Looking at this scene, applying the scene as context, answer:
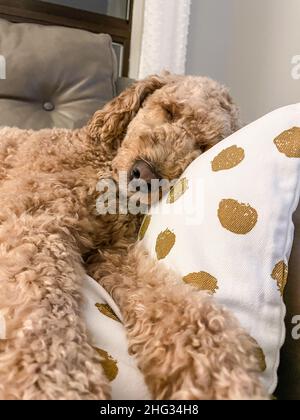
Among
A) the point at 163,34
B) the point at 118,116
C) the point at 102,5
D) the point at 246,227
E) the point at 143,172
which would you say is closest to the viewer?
the point at 246,227

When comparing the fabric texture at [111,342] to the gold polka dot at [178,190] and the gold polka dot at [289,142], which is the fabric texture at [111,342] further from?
the gold polka dot at [289,142]

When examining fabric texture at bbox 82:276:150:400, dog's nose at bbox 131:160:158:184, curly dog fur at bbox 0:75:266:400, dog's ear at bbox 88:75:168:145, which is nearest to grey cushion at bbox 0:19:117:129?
curly dog fur at bbox 0:75:266:400

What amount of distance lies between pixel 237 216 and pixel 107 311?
1.07ft

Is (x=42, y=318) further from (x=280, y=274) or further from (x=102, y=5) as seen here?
(x=102, y=5)

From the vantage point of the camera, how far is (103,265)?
1.12m

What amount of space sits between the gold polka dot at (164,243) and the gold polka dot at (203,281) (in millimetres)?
98

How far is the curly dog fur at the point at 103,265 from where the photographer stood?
0.71m

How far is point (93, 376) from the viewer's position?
2.36 ft

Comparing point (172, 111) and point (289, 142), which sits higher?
point (172, 111)

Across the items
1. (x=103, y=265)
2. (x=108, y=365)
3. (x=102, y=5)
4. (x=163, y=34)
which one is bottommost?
(x=108, y=365)

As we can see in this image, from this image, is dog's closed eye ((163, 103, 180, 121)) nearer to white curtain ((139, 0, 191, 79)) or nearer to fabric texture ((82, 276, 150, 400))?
fabric texture ((82, 276, 150, 400))

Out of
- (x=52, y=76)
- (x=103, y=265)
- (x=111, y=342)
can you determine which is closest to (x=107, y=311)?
(x=111, y=342)
